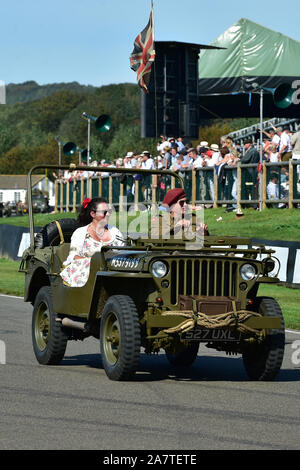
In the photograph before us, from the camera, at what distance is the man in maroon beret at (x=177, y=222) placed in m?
9.59

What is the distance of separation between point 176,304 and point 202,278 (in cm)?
32

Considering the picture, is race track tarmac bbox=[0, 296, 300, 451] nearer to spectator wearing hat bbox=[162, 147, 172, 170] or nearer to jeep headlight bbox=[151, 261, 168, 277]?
jeep headlight bbox=[151, 261, 168, 277]

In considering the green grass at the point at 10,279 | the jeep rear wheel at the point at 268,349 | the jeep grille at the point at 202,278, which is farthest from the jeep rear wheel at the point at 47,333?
the green grass at the point at 10,279

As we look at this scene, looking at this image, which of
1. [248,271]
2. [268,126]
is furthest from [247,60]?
[248,271]

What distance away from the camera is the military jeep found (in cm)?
846

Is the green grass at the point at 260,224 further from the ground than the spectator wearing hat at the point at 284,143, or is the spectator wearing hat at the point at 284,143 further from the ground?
the spectator wearing hat at the point at 284,143

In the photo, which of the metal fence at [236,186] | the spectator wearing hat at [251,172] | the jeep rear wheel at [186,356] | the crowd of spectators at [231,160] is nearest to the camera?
the jeep rear wheel at [186,356]

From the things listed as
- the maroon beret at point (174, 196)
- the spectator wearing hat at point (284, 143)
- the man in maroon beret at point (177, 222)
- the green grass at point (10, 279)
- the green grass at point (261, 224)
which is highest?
the spectator wearing hat at point (284, 143)

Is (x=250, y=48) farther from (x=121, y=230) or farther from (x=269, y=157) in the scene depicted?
(x=121, y=230)

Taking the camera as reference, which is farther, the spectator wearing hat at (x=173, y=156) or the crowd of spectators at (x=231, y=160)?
the spectator wearing hat at (x=173, y=156)

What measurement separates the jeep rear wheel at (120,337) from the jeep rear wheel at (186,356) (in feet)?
4.48

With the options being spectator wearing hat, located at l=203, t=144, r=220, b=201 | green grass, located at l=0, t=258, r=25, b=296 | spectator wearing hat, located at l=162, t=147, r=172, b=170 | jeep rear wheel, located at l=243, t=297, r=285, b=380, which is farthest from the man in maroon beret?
spectator wearing hat, located at l=162, t=147, r=172, b=170

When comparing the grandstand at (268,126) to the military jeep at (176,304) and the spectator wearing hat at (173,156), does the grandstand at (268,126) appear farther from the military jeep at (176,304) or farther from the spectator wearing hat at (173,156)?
the military jeep at (176,304)
